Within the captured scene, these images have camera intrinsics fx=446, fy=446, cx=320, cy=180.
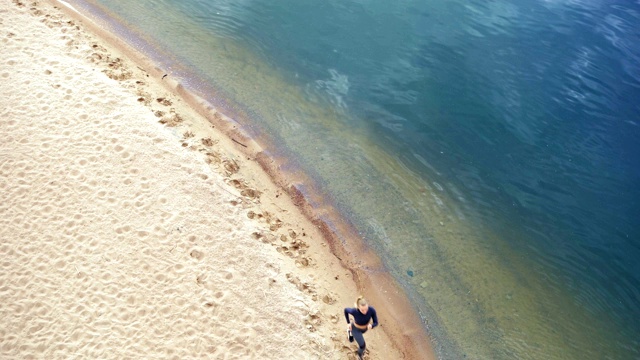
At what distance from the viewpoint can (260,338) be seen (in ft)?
30.0

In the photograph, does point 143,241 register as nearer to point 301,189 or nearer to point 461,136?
point 301,189

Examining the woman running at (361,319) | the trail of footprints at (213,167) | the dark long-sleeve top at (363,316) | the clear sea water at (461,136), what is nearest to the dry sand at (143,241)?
the trail of footprints at (213,167)

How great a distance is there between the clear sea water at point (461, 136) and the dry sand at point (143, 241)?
182 centimetres

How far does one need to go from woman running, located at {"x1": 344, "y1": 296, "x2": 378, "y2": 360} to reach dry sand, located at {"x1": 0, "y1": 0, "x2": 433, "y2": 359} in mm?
389

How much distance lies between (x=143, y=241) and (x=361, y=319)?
5.10m

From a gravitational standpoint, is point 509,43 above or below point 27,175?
above

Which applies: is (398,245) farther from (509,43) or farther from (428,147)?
(509,43)

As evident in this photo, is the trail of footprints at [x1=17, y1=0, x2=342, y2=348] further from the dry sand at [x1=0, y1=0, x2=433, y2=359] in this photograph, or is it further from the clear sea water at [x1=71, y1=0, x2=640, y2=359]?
the clear sea water at [x1=71, y1=0, x2=640, y2=359]

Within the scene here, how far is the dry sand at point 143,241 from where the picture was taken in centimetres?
877

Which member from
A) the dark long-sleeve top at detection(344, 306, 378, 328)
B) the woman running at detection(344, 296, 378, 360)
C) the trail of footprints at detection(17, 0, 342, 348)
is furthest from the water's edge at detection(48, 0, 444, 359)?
the dark long-sleeve top at detection(344, 306, 378, 328)

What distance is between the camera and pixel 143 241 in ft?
32.8

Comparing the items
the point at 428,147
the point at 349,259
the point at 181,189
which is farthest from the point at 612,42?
the point at 181,189

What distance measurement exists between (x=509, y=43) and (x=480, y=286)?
13504 millimetres

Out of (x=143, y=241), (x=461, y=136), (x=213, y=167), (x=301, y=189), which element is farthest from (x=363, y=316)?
(x=461, y=136)
